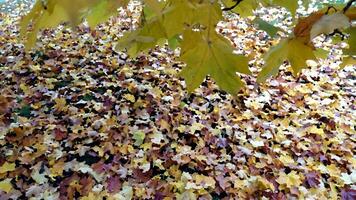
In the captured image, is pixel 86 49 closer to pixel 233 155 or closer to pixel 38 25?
pixel 233 155

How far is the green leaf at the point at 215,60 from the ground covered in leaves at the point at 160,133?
1.63m

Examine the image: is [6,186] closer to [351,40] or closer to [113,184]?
[113,184]

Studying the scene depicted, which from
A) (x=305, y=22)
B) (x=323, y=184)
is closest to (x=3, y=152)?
(x=323, y=184)

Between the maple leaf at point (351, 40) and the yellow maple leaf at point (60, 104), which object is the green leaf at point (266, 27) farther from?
the yellow maple leaf at point (60, 104)

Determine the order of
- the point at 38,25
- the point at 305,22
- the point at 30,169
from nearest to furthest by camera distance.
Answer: the point at 38,25
the point at 305,22
the point at 30,169

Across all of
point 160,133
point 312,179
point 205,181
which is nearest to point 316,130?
point 312,179

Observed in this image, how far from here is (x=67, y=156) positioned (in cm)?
266

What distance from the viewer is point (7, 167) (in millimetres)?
2475

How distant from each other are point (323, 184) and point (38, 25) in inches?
95.2

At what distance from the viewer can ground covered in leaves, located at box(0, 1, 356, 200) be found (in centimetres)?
246

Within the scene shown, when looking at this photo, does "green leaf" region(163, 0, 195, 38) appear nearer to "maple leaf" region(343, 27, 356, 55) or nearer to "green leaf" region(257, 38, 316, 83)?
"green leaf" region(257, 38, 316, 83)

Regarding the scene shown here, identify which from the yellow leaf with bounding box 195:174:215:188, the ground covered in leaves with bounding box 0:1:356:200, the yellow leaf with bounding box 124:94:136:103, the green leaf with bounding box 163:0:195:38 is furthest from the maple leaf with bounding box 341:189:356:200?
the green leaf with bounding box 163:0:195:38

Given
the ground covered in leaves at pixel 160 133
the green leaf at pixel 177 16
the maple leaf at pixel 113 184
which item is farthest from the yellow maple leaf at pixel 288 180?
the green leaf at pixel 177 16

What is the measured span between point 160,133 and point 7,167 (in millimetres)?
1105
